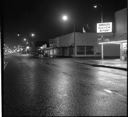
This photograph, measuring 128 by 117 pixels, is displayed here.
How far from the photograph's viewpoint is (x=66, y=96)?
882 cm

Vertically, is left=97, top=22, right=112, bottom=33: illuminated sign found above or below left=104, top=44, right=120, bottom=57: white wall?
above

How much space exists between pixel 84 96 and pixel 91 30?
55.8m

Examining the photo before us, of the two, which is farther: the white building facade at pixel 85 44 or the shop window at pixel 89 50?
the shop window at pixel 89 50

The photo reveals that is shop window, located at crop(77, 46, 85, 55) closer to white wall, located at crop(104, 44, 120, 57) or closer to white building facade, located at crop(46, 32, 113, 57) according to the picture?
white building facade, located at crop(46, 32, 113, 57)

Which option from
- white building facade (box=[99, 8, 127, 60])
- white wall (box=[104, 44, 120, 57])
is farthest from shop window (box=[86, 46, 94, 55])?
white building facade (box=[99, 8, 127, 60])

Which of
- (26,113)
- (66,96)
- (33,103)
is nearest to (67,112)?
(26,113)

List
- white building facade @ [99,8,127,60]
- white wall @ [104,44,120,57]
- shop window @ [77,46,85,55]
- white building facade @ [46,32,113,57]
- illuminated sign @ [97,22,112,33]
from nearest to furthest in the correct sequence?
white building facade @ [99,8,127,60] < illuminated sign @ [97,22,112,33] < white wall @ [104,44,120,57] < white building facade @ [46,32,113,57] < shop window @ [77,46,85,55]

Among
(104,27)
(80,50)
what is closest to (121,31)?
(104,27)

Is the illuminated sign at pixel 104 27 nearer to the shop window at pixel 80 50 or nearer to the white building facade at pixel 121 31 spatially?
the white building facade at pixel 121 31

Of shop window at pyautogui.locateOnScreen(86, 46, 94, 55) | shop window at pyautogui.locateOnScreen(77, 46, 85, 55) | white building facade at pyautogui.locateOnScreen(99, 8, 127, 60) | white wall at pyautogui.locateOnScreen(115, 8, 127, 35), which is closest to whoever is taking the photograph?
white building facade at pyautogui.locateOnScreen(99, 8, 127, 60)

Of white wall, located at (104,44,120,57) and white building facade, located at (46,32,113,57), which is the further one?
white building facade, located at (46,32,113,57)

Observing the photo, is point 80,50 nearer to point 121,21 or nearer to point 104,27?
point 104,27

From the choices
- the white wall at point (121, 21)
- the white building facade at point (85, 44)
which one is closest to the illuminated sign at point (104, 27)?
the white wall at point (121, 21)

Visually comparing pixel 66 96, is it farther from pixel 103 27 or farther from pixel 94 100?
pixel 103 27
